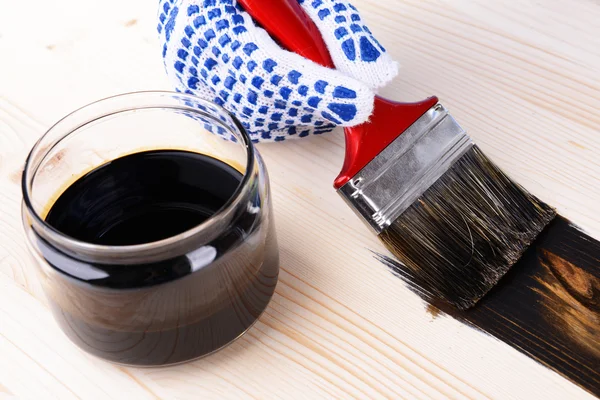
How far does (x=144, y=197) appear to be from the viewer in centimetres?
74

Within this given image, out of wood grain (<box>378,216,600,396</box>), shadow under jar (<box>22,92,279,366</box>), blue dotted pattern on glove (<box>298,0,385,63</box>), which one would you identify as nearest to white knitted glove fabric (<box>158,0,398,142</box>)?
blue dotted pattern on glove (<box>298,0,385,63</box>)

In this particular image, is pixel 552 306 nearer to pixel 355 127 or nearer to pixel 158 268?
pixel 355 127

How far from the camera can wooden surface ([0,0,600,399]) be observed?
2.39 ft

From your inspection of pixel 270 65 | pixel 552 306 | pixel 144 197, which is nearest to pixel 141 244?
pixel 144 197

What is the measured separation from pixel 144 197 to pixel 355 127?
10.0 inches

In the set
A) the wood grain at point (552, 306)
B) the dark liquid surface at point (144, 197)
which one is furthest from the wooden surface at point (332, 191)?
the dark liquid surface at point (144, 197)

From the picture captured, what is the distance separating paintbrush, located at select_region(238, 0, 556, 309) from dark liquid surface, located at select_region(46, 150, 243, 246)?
153mm

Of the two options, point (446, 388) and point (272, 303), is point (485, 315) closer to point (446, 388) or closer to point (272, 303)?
point (446, 388)

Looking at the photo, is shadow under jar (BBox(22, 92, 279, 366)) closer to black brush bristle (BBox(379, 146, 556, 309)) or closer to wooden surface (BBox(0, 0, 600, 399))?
wooden surface (BBox(0, 0, 600, 399))

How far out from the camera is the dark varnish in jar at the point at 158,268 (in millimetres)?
619

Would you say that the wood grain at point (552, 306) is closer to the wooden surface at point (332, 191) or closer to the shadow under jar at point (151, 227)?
the wooden surface at point (332, 191)

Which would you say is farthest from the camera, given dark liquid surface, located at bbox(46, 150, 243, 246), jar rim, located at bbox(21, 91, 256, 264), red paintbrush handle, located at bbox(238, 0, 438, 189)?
red paintbrush handle, located at bbox(238, 0, 438, 189)

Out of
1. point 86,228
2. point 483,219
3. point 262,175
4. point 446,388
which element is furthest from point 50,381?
point 483,219

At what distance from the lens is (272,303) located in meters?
0.80
